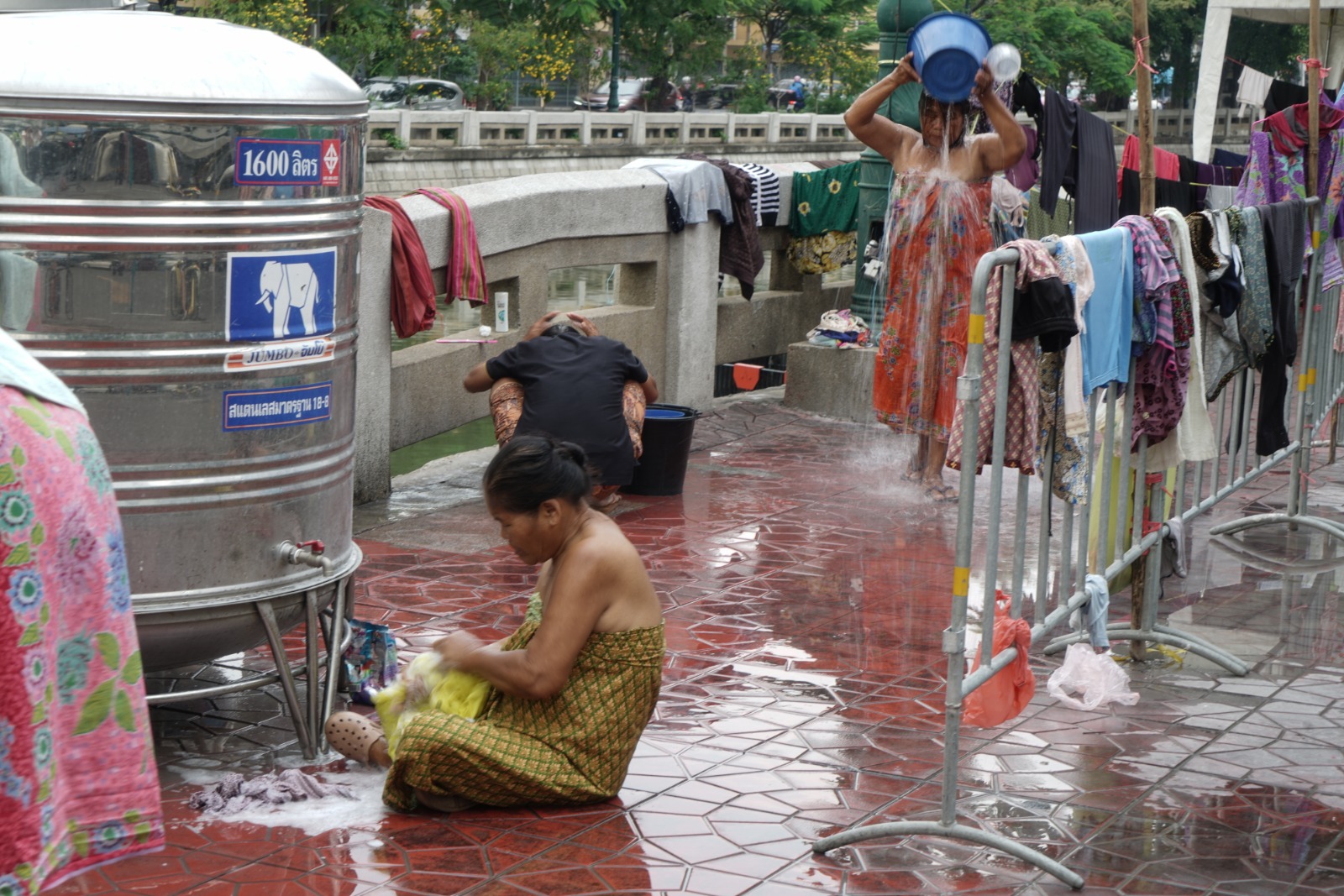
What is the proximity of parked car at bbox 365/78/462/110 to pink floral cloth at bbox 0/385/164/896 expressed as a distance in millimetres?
37322

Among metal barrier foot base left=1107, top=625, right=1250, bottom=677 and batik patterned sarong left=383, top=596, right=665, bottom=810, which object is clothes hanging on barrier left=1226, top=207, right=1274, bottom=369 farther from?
batik patterned sarong left=383, top=596, right=665, bottom=810

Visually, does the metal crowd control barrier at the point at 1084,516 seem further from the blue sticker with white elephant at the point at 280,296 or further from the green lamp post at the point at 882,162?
the green lamp post at the point at 882,162

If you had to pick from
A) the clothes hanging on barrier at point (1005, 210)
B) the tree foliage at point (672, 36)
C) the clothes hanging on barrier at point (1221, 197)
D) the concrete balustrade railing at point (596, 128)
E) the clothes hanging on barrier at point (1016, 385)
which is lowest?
the clothes hanging on barrier at point (1016, 385)

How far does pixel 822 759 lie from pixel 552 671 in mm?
1121

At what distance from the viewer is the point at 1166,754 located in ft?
17.1

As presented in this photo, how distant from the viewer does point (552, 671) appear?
14.7 feet

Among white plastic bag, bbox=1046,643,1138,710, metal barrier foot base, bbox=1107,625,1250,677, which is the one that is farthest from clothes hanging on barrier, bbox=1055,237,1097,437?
metal barrier foot base, bbox=1107,625,1250,677

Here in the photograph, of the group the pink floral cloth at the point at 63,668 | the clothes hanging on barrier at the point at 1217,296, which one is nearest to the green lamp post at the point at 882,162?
the clothes hanging on barrier at the point at 1217,296

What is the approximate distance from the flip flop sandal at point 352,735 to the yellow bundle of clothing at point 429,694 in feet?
0.36

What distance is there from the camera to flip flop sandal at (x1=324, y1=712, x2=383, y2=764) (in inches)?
194

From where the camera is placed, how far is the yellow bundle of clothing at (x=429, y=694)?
15.5 feet

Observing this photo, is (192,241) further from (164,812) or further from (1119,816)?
(1119,816)

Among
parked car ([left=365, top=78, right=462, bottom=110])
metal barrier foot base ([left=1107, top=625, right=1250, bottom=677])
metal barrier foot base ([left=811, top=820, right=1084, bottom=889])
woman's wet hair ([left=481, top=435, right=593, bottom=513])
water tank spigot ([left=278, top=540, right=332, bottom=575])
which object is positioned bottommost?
metal barrier foot base ([left=811, top=820, right=1084, bottom=889])

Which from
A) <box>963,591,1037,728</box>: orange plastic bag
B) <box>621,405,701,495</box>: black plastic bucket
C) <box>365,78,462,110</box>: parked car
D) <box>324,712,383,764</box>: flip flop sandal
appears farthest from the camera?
<box>365,78,462,110</box>: parked car
